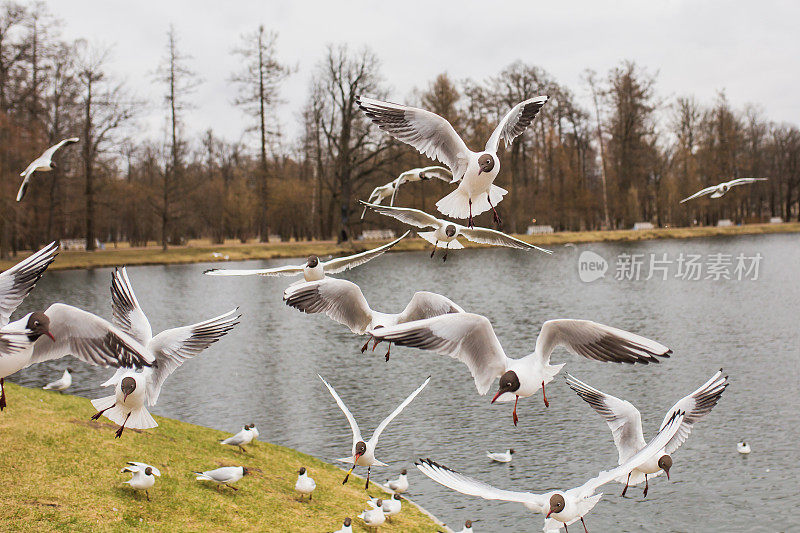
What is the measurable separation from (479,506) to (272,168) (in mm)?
60586

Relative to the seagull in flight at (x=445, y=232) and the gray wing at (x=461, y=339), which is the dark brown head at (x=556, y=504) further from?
the seagull in flight at (x=445, y=232)

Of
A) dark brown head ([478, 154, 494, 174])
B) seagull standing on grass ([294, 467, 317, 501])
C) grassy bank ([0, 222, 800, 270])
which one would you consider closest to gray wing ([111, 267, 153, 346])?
dark brown head ([478, 154, 494, 174])

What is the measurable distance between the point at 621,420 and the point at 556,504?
1.61 meters

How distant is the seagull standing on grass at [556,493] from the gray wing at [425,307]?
1218 millimetres

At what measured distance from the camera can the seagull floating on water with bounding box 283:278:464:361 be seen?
16.6ft

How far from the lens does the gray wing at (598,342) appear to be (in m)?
3.51

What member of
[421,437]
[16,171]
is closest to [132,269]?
[16,171]

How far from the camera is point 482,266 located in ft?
144

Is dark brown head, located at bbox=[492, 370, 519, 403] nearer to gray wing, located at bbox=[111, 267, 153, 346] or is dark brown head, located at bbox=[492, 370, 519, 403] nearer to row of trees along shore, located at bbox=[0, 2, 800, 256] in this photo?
gray wing, located at bbox=[111, 267, 153, 346]

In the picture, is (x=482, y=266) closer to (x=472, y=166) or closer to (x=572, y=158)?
(x=572, y=158)

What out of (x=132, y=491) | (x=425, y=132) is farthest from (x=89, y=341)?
(x=132, y=491)

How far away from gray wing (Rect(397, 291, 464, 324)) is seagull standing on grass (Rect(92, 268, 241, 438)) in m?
1.25

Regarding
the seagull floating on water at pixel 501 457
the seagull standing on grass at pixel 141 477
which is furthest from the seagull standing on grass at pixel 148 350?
the seagull floating on water at pixel 501 457

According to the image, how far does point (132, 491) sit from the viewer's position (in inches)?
331
